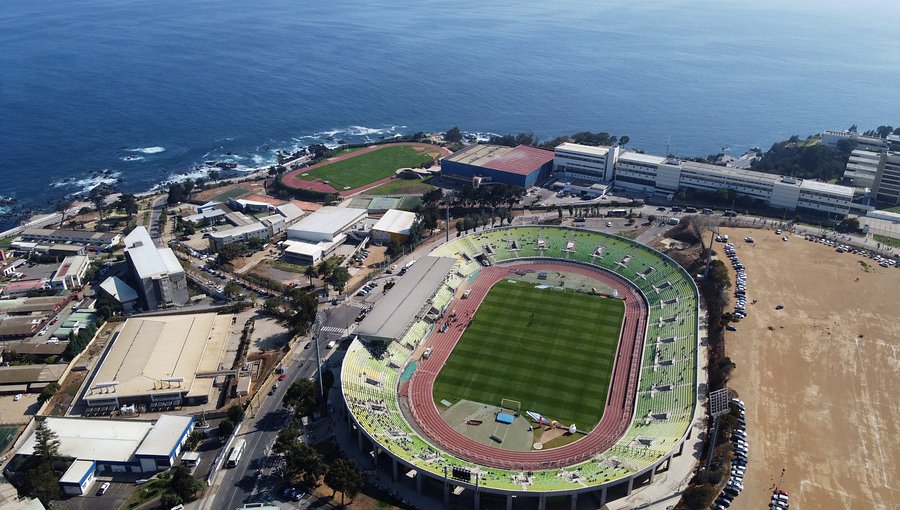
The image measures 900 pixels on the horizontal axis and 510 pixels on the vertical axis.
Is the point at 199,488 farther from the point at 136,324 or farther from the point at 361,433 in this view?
the point at 136,324

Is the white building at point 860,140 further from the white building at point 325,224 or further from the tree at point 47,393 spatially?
the tree at point 47,393

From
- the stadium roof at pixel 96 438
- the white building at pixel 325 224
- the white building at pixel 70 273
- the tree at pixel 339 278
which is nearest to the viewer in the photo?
the stadium roof at pixel 96 438

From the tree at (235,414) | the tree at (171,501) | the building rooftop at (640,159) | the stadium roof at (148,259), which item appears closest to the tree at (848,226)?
the building rooftop at (640,159)

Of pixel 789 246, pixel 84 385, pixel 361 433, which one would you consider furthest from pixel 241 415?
pixel 789 246

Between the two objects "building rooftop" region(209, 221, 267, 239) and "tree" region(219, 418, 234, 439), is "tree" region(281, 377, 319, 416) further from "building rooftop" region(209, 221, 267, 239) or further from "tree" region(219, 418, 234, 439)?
"building rooftop" region(209, 221, 267, 239)

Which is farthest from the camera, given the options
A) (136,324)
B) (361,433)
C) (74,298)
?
(74,298)

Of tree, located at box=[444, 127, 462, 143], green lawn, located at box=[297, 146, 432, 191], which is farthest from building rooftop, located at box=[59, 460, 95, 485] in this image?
tree, located at box=[444, 127, 462, 143]

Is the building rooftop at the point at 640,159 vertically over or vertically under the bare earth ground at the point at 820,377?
over
